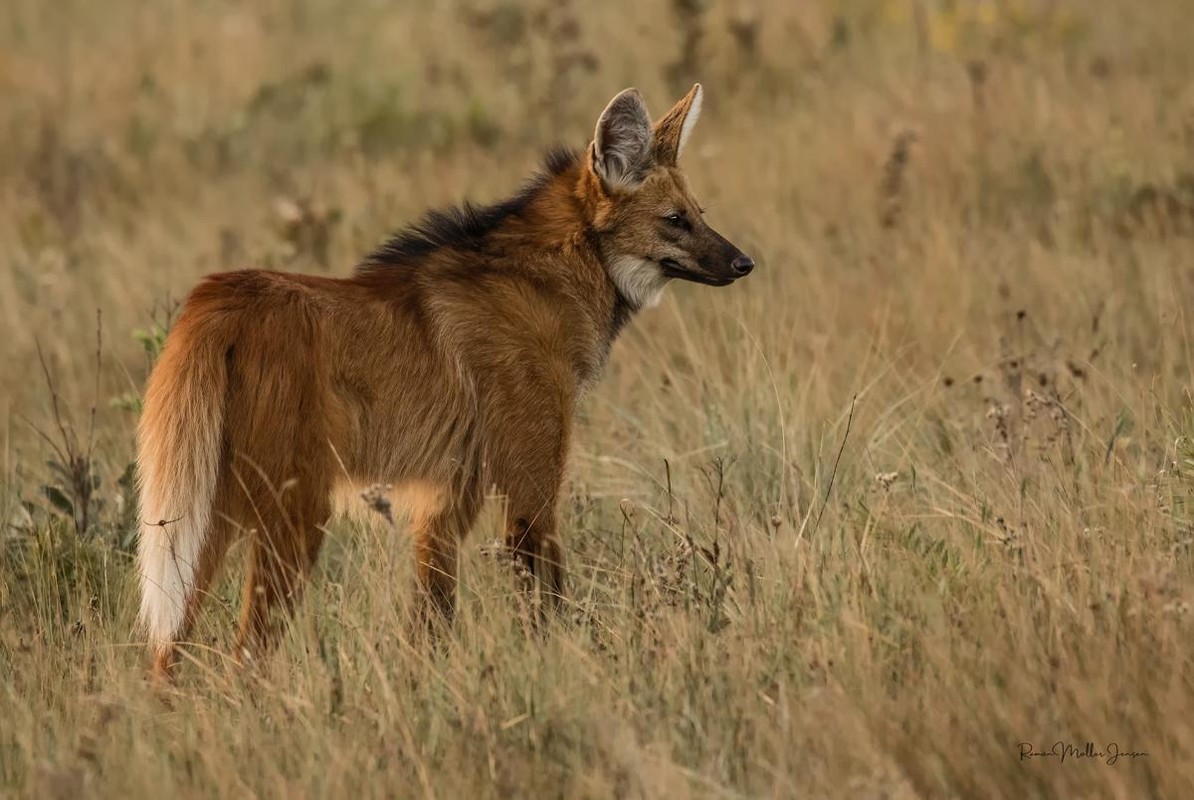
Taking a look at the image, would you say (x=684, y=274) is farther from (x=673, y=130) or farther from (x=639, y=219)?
(x=673, y=130)

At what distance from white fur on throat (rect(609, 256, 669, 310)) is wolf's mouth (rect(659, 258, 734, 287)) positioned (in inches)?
0.9

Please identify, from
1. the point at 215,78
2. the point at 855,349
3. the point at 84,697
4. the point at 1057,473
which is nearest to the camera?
the point at 84,697

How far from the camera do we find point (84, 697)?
310 cm

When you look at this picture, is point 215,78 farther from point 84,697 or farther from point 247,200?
point 84,697

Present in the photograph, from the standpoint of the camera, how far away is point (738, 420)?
4965mm

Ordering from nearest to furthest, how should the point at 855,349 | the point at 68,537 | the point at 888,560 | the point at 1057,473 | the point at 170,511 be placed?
the point at 170,511 → the point at 888,560 → the point at 1057,473 → the point at 68,537 → the point at 855,349

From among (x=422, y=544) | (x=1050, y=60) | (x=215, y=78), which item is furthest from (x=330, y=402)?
(x=215, y=78)

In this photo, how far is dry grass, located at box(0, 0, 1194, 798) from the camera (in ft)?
9.41

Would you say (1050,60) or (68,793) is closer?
(68,793)

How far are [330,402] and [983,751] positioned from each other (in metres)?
1.70

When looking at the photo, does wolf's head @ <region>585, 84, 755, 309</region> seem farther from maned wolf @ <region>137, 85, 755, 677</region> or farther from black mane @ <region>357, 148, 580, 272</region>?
black mane @ <region>357, 148, 580, 272</region>
